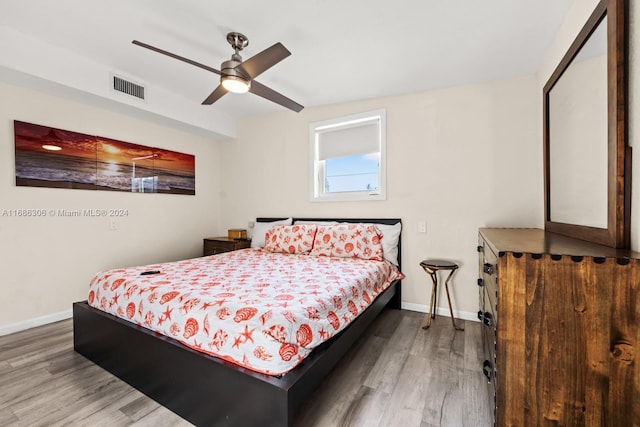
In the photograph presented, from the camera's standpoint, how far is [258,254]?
3117mm

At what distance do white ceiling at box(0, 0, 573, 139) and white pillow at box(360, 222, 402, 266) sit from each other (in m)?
1.50

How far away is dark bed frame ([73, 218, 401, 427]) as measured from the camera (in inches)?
47.8

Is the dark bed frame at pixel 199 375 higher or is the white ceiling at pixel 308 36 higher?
the white ceiling at pixel 308 36

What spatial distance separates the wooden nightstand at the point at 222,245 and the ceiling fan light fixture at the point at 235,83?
6.93 ft

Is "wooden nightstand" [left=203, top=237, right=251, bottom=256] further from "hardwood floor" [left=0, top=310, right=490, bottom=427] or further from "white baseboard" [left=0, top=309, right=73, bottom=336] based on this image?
"hardwood floor" [left=0, top=310, right=490, bottom=427]

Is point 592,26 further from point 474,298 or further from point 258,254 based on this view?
point 258,254

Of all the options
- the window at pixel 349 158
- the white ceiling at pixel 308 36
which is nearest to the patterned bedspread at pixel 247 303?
the window at pixel 349 158

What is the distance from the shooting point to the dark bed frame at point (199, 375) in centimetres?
121

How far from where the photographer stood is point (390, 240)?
299cm

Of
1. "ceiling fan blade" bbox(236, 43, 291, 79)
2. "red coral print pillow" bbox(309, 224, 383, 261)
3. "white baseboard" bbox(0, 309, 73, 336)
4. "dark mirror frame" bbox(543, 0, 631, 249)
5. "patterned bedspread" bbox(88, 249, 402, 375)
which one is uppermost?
"ceiling fan blade" bbox(236, 43, 291, 79)

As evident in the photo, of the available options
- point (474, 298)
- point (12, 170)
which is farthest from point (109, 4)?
point (474, 298)

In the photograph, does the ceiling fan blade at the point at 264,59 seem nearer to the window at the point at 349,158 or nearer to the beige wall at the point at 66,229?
the window at the point at 349,158

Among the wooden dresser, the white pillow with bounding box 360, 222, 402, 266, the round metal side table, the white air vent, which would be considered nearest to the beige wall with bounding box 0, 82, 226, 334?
the white air vent

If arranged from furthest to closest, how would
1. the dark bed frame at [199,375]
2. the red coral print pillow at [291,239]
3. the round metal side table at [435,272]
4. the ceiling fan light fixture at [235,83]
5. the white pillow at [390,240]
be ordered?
the red coral print pillow at [291,239] < the white pillow at [390,240] < the round metal side table at [435,272] < the ceiling fan light fixture at [235,83] < the dark bed frame at [199,375]
